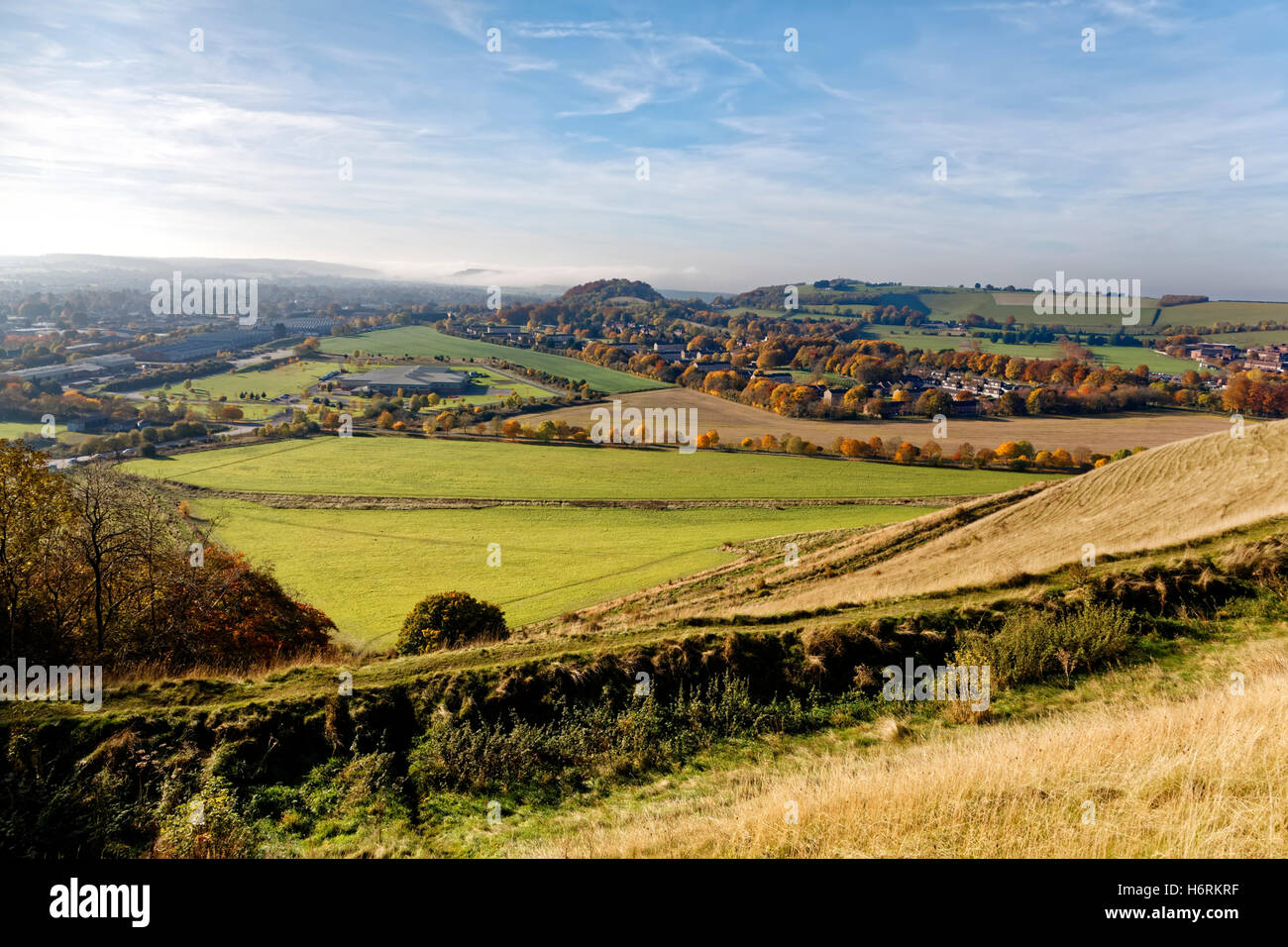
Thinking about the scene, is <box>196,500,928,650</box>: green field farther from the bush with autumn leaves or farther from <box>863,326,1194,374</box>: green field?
<box>863,326,1194,374</box>: green field

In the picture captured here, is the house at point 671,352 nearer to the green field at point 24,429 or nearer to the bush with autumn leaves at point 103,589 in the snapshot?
the green field at point 24,429

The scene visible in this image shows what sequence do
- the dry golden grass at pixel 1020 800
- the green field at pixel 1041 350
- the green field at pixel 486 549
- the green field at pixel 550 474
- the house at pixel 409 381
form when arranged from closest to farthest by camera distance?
1. the dry golden grass at pixel 1020 800
2. the green field at pixel 486 549
3. the green field at pixel 550 474
4. the house at pixel 409 381
5. the green field at pixel 1041 350

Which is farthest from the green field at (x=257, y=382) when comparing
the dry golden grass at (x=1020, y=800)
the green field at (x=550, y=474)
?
the dry golden grass at (x=1020, y=800)

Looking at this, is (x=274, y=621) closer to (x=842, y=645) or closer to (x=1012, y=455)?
(x=842, y=645)

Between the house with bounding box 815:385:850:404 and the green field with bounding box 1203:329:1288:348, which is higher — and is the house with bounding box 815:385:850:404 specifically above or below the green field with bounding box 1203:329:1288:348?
below

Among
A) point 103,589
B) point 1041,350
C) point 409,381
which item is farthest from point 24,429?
point 1041,350

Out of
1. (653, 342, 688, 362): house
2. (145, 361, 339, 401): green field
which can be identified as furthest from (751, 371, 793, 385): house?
(145, 361, 339, 401): green field
